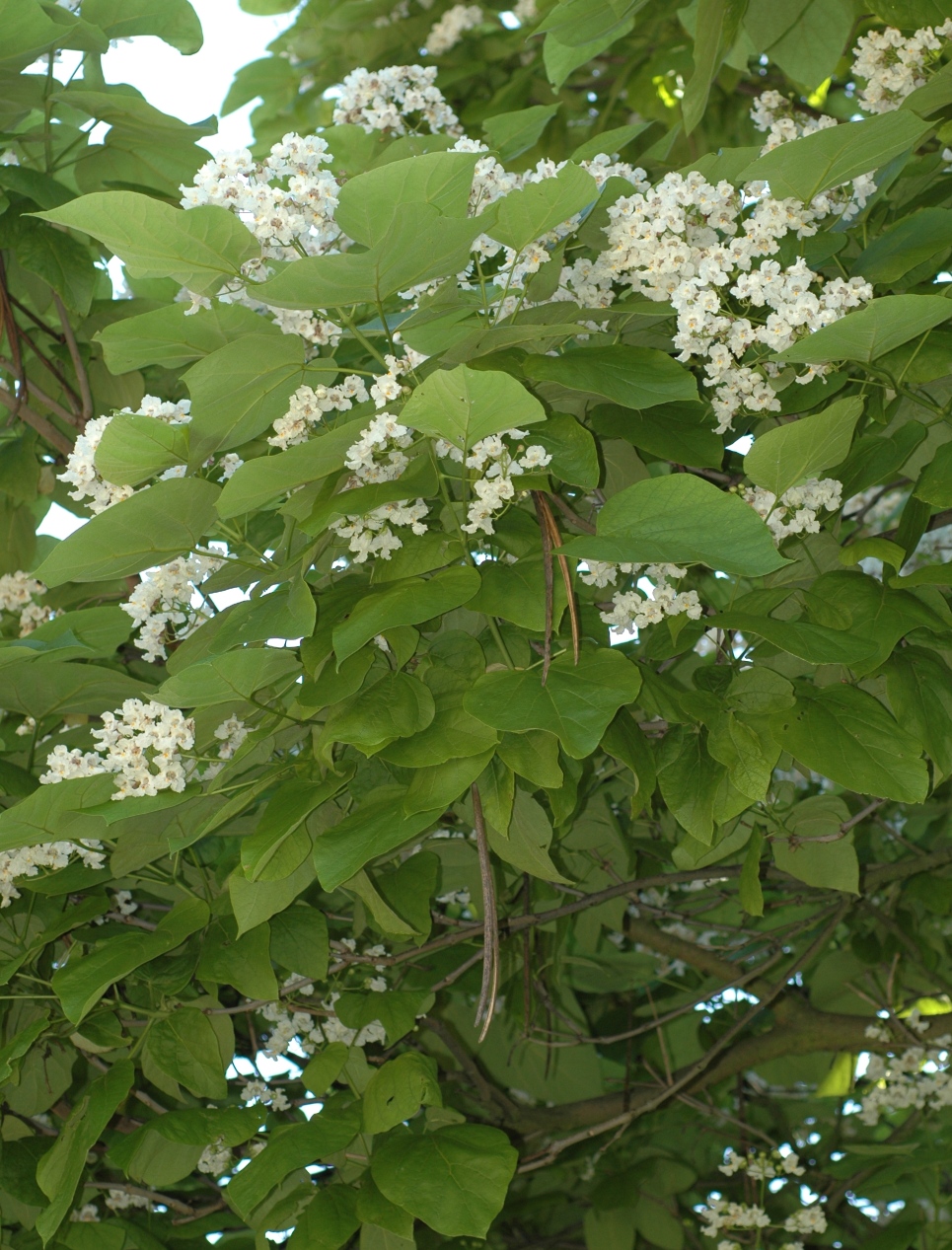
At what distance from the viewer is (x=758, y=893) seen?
1045mm

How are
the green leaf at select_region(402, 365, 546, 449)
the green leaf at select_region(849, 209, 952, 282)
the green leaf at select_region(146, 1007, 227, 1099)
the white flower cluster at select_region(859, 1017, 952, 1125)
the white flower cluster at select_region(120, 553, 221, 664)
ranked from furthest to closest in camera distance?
the white flower cluster at select_region(859, 1017, 952, 1125)
the green leaf at select_region(146, 1007, 227, 1099)
the white flower cluster at select_region(120, 553, 221, 664)
the green leaf at select_region(849, 209, 952, 282)
the green leaf at select_region(402, 365, 546, 449)

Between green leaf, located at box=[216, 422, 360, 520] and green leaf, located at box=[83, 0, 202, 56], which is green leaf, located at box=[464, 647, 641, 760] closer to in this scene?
green leaf, located at box=[216, 422, 360, 520]

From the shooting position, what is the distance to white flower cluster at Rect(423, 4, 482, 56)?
233cm

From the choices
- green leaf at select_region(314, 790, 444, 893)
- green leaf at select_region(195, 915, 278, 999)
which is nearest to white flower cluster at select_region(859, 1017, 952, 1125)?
green leaf at select_region(195, 915, 278, 999)

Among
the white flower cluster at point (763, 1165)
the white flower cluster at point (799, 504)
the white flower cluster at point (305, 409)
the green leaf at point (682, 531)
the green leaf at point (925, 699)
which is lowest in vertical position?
the white flower cluster at point (763, 1165)

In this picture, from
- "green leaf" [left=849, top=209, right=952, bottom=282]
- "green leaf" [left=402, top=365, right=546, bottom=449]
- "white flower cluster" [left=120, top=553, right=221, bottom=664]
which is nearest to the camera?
"green leaf" [left=402, top=365, right=546, bottom=449]

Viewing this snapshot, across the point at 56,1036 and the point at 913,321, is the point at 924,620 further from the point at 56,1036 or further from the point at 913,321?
the point at 56,1036

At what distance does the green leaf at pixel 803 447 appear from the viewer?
0.84 meters

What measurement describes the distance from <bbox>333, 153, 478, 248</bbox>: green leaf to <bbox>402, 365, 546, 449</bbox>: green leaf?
101mm

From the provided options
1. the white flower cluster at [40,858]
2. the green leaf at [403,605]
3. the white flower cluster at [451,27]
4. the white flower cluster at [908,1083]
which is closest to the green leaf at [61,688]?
the white flower cluster at [40,858]

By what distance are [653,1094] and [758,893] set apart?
662 millimetres

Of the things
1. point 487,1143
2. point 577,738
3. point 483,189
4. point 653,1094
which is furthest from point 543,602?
point 653,1094

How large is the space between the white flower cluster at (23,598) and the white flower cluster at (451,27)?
1342 millimetres

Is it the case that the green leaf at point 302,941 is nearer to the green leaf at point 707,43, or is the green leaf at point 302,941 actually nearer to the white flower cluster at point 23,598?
the white flower cluster at point 23,598
